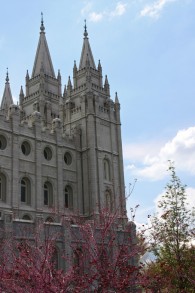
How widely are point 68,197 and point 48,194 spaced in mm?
3012

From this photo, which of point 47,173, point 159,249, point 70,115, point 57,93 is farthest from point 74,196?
point 159,249

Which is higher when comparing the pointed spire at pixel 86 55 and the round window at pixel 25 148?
the pointed spire at pixel 86 55

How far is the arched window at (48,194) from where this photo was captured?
137ft

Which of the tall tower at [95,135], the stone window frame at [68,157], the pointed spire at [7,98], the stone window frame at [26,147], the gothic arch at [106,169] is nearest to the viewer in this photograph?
the stone window frame at [26,147]

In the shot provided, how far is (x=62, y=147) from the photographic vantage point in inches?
1751

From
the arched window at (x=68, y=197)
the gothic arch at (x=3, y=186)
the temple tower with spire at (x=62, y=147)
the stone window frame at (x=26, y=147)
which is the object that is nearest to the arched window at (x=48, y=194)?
the temple tower with spire at (x=62, y=147)

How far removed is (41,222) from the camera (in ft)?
88.7

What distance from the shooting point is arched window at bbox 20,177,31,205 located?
39.7 metres

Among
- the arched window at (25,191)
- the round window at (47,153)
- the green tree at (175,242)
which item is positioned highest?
the round window at (47,153)

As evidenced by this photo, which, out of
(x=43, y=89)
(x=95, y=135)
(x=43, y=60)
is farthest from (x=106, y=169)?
(x=43, y=60)

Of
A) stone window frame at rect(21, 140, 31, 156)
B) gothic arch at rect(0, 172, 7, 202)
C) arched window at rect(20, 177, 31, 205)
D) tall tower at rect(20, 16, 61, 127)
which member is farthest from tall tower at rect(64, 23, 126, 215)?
gothic arch at rect(0, 172, 7, 202)

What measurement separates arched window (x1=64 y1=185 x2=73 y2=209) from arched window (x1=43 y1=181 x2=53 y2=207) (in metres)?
2.52

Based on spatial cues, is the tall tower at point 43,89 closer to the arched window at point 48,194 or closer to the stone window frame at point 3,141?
the arched window at point 48,194

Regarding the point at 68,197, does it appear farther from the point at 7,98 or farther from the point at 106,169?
the point at 7,98
